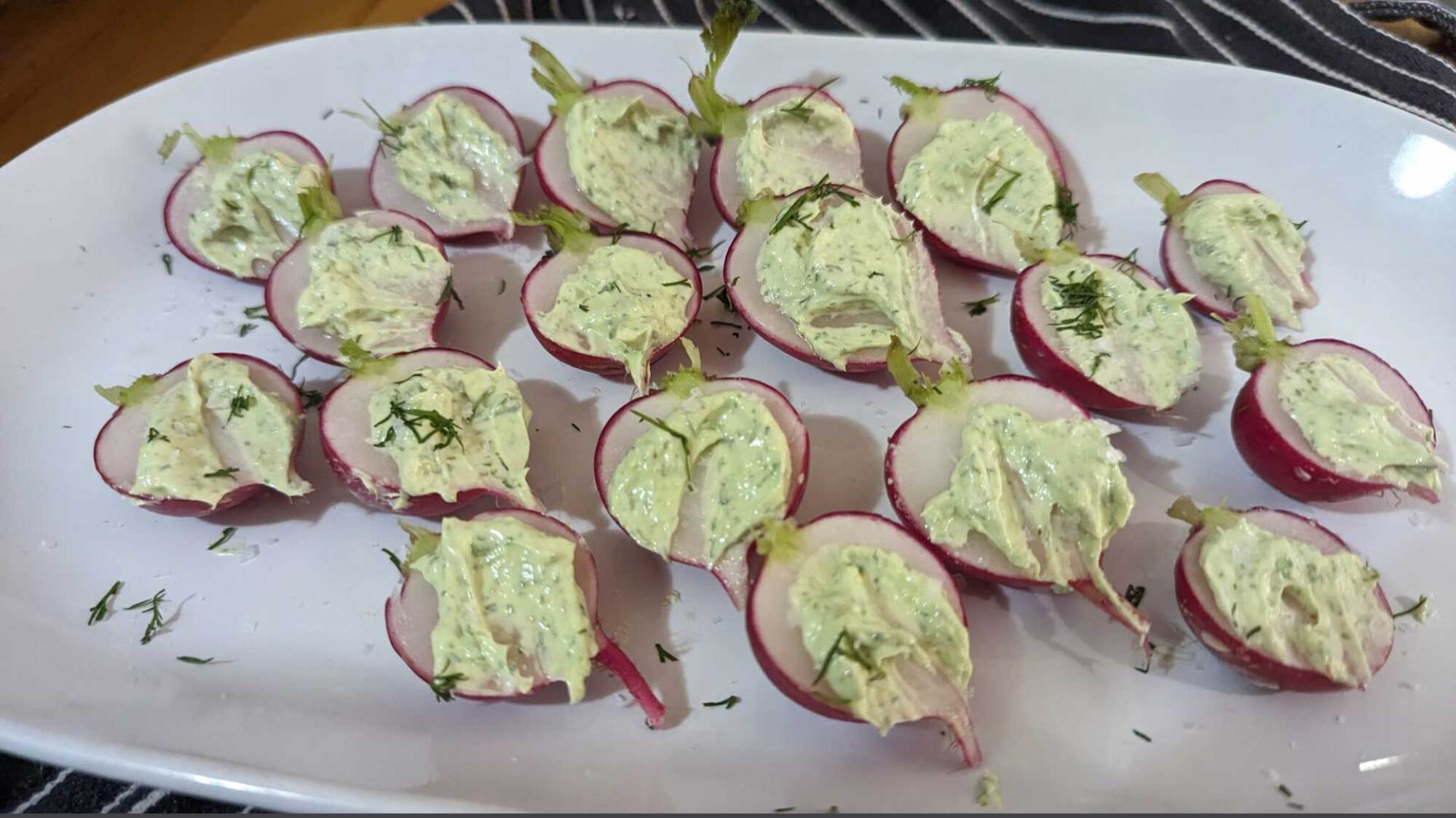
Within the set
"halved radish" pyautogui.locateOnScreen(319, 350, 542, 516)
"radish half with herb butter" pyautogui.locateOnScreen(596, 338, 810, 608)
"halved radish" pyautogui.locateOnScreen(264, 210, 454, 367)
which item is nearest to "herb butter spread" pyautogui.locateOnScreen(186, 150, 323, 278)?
"halved radish" pyautogui.locateOnScreen(264, 210, 454, 367)

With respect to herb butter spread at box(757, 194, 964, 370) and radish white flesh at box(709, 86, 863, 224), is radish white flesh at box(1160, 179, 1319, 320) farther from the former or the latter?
radish white flesh at box(709, 86, 863, 224)

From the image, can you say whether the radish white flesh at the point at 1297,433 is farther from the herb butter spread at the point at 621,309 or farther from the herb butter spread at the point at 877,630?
the herb butter spread at the point at 621,309

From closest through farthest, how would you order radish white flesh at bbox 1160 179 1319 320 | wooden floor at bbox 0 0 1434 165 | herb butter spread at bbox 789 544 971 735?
herb butter spread at bbox 789 544 971 735
radish white flesh at bbox 1160 179 1319 320
wooden floor at bbox 0 0 1434 165

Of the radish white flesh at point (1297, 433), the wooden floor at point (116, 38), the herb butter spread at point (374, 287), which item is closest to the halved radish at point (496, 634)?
the herb butter spread at point (374, 287)

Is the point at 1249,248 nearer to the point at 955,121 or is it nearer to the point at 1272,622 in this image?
the point at 955,121

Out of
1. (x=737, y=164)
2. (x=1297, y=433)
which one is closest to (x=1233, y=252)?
(x=1297, y=433)

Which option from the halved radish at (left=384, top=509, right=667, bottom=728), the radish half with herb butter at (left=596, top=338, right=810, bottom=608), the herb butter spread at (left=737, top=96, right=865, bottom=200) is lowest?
the halved radish at (left=384, top=509, right=667, bottom=728)
